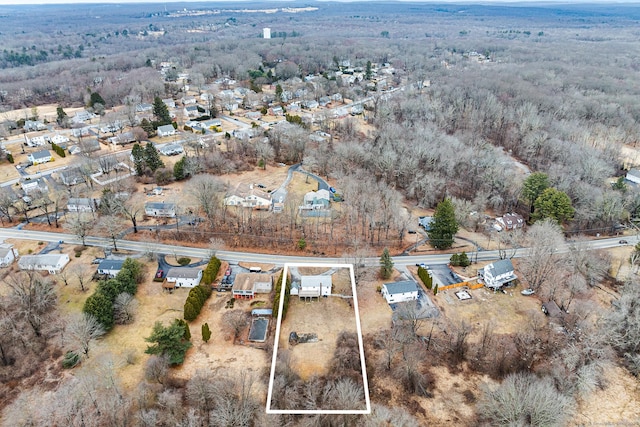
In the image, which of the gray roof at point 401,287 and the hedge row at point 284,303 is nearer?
the hedge row at point 284,303

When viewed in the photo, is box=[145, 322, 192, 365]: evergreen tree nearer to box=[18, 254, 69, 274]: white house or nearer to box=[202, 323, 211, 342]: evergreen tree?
box=[202, 323, 211, 342]: evergreen tree

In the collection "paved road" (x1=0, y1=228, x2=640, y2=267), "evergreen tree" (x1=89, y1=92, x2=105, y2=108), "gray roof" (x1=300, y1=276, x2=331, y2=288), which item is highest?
"evergreen tree" (x1=89, y1=92, x2=105, y2=108)

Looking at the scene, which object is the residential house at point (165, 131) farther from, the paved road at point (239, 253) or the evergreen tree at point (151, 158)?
the paved road at point (239, 253)

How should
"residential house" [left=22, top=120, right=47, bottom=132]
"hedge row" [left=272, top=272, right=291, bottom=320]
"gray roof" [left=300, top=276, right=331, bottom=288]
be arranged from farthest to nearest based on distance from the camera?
"residential house" [left=22, top=120, right=47, bottom=132] < "gray roof" [left=300, top=276, right=331, bottom=288] < "hedge row" [left=272, top=272, right=291, bottom=320]

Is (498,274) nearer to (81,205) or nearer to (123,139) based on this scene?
(81,205)

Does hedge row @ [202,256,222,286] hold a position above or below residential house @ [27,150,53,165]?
below

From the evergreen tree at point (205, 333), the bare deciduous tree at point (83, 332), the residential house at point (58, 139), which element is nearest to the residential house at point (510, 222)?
the evergreen tree at point (205, 333)

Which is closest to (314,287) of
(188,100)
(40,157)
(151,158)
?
(151,158)

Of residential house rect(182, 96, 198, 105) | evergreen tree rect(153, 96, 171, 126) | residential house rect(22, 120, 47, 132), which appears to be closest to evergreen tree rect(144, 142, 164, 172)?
evergreen tree rect(153, 96, 171, 126)
